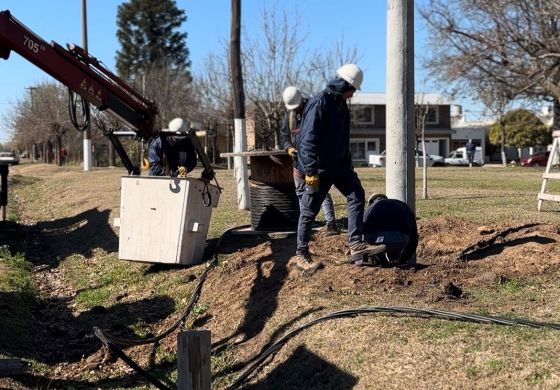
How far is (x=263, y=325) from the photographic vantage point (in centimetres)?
633

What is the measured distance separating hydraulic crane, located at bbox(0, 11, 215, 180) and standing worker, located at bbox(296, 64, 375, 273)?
242cm

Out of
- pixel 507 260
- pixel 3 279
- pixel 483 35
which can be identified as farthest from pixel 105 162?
pixel 507 260

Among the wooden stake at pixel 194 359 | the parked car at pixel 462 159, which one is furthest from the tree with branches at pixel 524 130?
the wooden stake at pixel 194 359

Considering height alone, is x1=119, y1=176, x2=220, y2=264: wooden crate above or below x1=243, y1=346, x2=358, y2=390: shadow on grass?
above

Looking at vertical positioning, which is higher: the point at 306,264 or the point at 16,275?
the point at 306,264

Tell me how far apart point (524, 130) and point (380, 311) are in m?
64.1

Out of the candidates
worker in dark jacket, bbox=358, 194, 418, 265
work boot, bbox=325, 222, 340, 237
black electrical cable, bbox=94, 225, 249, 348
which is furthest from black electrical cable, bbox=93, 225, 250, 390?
worker in dark jacket, bbox=358, 194, 418, 265

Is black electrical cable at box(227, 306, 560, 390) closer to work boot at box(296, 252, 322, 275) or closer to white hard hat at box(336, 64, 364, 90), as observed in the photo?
work boot at box(296, 252, 322, 275)

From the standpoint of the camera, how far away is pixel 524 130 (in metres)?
65.3

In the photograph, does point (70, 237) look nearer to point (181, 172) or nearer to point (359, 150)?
point (181, 172)

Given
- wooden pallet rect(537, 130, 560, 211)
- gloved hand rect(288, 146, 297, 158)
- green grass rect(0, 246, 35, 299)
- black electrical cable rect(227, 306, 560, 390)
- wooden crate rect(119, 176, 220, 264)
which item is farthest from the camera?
wooden pallet rect(537, 130, 560, 211)

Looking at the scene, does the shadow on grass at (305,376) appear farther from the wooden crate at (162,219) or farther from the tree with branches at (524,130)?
the tree with branches at (524,130)

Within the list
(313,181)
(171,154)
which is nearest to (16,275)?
(171,154)

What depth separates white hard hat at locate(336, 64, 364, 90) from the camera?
6.84 meters
